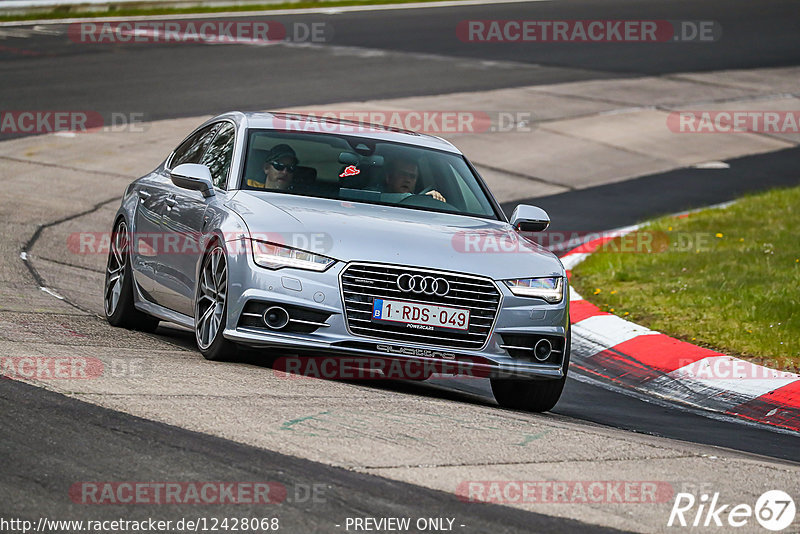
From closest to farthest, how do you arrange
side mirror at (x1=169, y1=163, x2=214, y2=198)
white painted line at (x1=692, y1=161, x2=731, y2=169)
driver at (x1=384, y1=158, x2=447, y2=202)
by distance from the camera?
side mirror at (x1=169, y1=163, x2=214, y2=198) → driver at (x1=384, y1=158, x2=447, y2=202) → white painted line at (x1=692, y1=161, x2=731, y2=169)

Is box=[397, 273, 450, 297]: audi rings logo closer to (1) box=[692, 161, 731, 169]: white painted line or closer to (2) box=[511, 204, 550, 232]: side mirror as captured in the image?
(2) box=[511, 204, 550, 232]: side mirror

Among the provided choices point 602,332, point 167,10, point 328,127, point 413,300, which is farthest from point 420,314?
point 167,10

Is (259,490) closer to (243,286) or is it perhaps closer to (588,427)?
(243,286)

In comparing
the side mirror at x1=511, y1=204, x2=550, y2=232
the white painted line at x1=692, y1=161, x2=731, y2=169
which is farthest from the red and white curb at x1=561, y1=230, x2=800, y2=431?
the white painted line at x1=692, y1=161, x2=731, y2=169

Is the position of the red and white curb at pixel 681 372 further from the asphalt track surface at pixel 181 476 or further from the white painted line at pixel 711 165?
the white painted line at pixel 711 165

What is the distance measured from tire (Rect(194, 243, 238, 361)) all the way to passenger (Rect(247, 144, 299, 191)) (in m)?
0.71

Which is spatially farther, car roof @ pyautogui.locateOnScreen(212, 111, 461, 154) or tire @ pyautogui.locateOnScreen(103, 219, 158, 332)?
tire @ pyautogui.locateOnScreen(103, 219, 158, 332)

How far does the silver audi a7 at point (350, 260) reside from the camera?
704 centimetres

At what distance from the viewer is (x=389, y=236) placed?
7.23 m

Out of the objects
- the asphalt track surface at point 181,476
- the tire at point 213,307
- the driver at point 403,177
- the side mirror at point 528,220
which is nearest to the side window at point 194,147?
the driver at point 403,177

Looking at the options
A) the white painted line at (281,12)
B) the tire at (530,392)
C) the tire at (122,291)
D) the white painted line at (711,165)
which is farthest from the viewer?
the white painted line at (281,12)

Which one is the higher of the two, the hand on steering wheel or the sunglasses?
the sunglasses

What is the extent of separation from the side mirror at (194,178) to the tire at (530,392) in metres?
2.11

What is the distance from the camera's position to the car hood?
7.09 m
